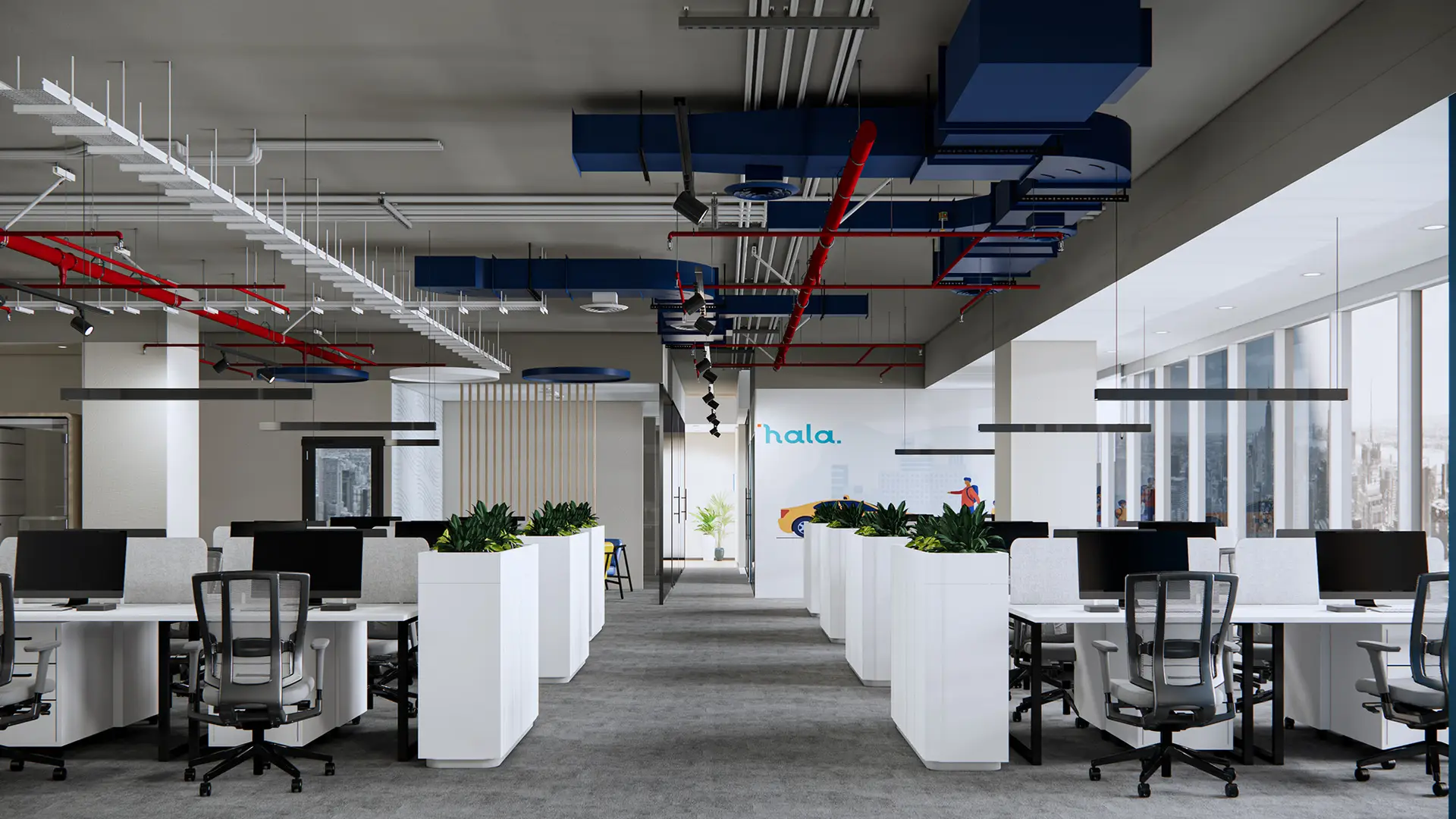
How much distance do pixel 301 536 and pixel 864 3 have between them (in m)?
4.43

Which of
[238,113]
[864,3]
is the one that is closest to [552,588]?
[238,113]

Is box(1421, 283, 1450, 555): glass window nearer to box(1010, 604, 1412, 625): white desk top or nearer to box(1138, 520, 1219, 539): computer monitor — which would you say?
box(1138, 520, 1219, 539): computer monitor

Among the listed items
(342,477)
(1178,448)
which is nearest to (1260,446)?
(1178,448)

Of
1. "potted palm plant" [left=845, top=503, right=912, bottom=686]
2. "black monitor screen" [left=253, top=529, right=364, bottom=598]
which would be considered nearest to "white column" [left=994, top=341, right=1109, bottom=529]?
"potted palm plant" [left=845, top=503, right=912, bottom=686]

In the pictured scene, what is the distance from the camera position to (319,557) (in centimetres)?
662

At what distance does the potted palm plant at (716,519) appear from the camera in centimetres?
2470

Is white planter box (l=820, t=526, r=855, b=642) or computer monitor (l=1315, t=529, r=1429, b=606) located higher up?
computer monitor (l=1315, t=529, r=1429, b=606)

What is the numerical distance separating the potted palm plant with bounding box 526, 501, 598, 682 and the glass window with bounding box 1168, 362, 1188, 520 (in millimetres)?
8319

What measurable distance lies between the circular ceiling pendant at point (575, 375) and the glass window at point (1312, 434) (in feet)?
24.8

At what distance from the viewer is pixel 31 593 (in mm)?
6789

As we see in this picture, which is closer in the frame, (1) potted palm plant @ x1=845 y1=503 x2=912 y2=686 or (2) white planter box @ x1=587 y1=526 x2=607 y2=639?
(1) potted palm plant @ x1=845 y1=503 x2=912 y2=686

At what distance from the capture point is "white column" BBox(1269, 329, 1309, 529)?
443 inches

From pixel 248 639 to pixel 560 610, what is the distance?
3441mm

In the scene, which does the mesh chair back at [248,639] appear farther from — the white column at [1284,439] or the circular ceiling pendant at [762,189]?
the white column at [1284,439]
